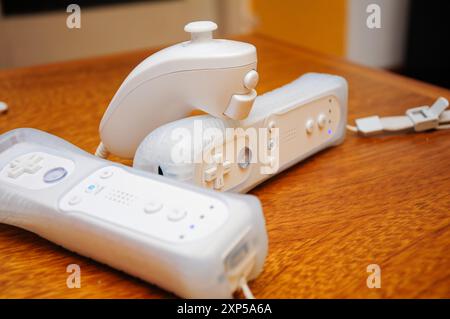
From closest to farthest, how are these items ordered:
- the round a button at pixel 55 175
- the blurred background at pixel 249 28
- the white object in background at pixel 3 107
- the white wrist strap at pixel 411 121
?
1. the round a button at pixel 55 175
2. the white wrist strap at pixel 411 121
3. the white object in background at pixel 3 107
4. the blurred background at pixel 249 28

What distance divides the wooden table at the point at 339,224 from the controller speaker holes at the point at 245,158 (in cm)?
5

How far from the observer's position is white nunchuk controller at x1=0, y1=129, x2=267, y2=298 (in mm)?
396

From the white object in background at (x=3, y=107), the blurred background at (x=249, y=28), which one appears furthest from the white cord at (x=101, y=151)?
the blurred background at (x=249, y=28)

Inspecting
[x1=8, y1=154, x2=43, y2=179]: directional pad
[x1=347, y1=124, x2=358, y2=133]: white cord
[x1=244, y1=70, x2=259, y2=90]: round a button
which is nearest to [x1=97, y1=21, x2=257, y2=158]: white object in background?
[x1=244, y1=70, x2=259, y2=90]: round a button

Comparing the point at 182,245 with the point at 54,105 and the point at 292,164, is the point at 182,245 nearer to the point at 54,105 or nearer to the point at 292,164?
the point at 292,164

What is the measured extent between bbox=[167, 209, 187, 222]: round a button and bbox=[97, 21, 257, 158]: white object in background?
0.17m

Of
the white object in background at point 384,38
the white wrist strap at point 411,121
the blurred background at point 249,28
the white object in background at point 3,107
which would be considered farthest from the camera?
the white object in background at point 384,38

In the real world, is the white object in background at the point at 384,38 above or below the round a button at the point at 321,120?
below

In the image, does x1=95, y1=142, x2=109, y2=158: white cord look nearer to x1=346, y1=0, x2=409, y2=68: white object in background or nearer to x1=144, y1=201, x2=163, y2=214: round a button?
x1=144, y1=201, x2=163, y2=214: round a button

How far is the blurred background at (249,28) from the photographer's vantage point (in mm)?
2203

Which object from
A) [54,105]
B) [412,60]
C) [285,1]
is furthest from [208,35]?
[412,60]

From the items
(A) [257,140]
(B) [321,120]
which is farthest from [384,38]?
(A) [257,140]

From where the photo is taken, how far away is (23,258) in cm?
50

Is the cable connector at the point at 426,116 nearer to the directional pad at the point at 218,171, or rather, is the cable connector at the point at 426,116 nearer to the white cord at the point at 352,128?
the white cord at the point at 352,128
